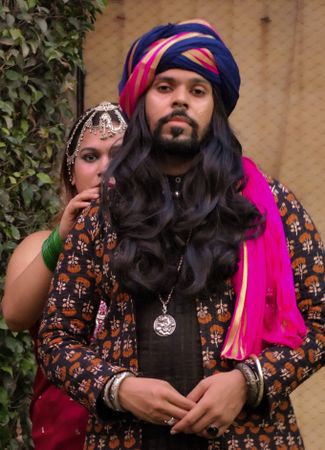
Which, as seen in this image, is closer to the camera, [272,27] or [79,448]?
[79,448]

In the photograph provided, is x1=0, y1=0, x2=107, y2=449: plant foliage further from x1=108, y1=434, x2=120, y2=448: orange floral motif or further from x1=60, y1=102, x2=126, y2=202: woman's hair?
x1=108, y1=434, x2=120, y2=448: orange floral motif

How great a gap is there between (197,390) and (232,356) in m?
0.13

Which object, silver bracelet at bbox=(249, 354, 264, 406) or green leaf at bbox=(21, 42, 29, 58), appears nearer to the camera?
silver bracelet at bbox=(249, 354, 264, 406)

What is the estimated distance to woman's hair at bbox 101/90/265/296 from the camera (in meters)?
2.70

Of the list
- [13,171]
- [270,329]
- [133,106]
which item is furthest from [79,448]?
[13,171]

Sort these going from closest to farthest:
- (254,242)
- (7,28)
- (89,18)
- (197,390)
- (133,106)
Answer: (197,390)
(254,242)
(133,106)
(7,28)
(89,18)

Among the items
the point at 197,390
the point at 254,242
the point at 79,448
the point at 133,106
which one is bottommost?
the point at 79,448

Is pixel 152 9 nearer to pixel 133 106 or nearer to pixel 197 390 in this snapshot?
pixel 133 106

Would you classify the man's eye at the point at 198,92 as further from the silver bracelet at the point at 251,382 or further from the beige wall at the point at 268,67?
the beige wall at the point at 268,67

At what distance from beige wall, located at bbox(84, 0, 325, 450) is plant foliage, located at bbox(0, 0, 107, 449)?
32 cm

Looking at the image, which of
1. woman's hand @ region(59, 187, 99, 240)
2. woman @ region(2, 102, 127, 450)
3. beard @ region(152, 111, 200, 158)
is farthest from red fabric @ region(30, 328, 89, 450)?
beard @ region(152, 111, 200, 158)

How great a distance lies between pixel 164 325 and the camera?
8.88 feet

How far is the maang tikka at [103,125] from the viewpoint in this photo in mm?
3537

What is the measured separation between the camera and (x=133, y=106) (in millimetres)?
2955
